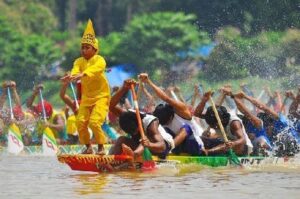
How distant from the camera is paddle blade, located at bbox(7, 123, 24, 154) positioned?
18.6 metres

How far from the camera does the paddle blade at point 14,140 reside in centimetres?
1864

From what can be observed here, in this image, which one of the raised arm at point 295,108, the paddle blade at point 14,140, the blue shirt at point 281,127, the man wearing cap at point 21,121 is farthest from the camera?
the man wearing cap at point 21,121

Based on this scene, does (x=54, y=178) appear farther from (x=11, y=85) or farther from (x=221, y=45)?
(x=221, y=45)

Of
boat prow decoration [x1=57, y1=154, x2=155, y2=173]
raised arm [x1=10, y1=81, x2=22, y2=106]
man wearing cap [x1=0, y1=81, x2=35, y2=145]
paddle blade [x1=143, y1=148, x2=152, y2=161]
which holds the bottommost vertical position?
boat prow decoration [x1=57, y1=154, x2=155, y2=173]

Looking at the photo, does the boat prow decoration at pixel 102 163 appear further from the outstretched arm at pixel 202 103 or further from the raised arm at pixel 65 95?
the outstretched arm at pixel 202 103

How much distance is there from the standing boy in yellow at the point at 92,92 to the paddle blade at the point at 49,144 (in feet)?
14.6

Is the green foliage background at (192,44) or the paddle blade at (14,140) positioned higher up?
the green foliage background at (192,44)

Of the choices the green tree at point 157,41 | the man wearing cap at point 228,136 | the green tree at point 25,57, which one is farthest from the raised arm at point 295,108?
the green tree at point 25,57

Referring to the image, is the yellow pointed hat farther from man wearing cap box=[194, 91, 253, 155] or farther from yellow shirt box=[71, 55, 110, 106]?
man wearing cap box=[194, 91, 253, 155]

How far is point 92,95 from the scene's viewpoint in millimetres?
13844

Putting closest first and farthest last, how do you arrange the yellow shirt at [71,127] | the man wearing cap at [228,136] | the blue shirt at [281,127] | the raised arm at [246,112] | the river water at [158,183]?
the river water at [158,183] < the man wearing cap at [228,136] < the raised arm at [246,112] < the blue shirt at [281,127] < the yellow shirt at [71,127]

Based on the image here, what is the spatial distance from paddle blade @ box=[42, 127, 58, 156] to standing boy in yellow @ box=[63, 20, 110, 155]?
4455 millimetres

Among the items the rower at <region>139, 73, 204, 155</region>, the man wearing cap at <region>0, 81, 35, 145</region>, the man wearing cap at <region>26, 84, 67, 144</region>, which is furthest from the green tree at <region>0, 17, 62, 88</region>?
the rower at <region>139, 73, 204, 155</region>

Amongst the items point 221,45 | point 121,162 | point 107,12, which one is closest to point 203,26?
point 221,45
